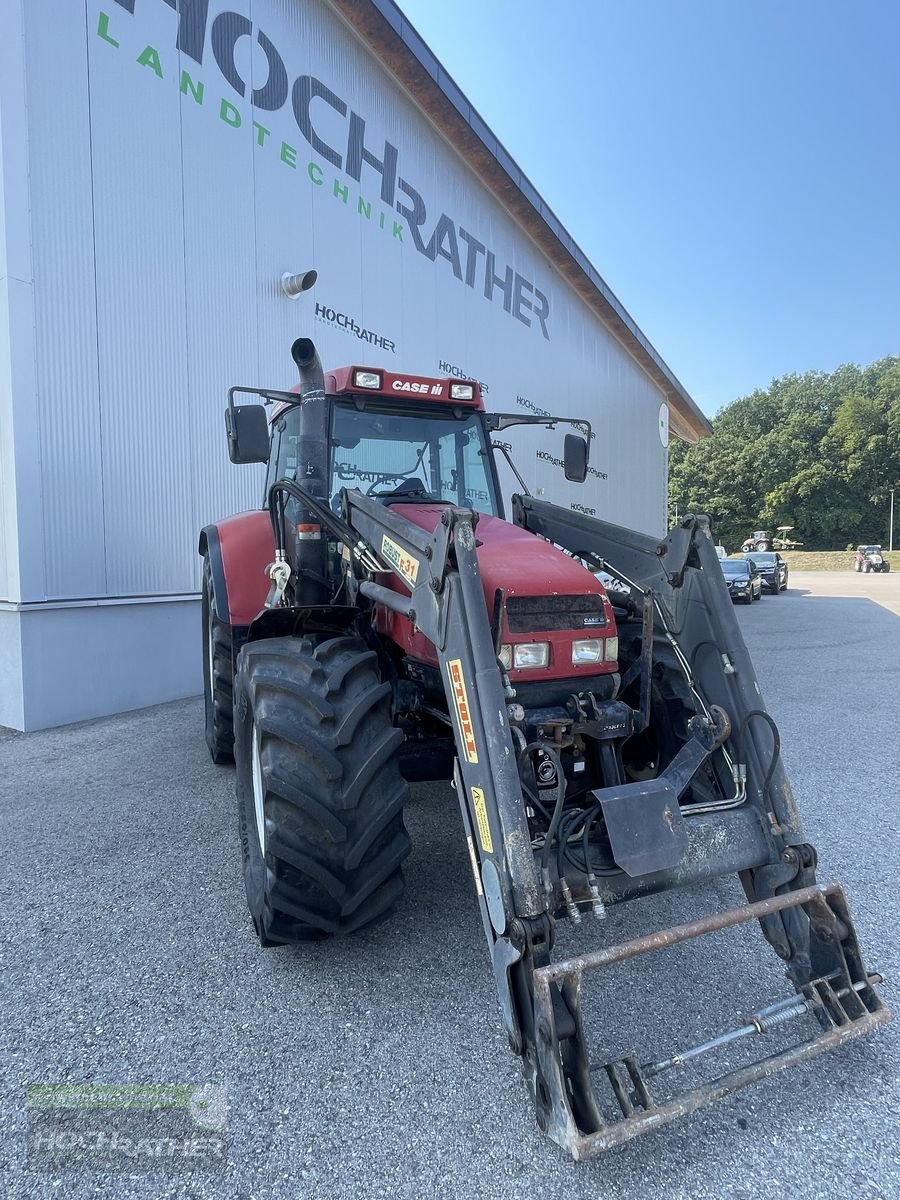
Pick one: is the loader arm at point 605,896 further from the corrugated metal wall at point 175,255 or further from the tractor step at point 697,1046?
the corrugated metal wall at point 175,255

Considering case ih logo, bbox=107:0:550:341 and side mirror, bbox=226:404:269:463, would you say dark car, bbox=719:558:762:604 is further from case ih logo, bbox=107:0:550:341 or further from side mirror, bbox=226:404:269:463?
side mirror, bbox=226:404:269:463

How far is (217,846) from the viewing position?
12.3 ft

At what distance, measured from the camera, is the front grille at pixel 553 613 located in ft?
8.77

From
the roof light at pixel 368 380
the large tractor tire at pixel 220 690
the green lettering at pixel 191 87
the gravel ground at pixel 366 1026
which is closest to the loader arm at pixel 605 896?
the gravel ground at pixel 366 1026

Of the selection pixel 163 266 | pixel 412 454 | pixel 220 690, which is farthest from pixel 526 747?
pixel 163 266

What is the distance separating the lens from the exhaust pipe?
143 inches

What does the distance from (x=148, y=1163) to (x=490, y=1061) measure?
0.95 meters

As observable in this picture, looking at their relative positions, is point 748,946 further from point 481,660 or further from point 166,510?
point 166,510

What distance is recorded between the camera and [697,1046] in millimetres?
1925

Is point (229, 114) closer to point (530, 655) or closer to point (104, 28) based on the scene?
point (104, 28)

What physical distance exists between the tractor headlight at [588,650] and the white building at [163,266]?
16.7 ft

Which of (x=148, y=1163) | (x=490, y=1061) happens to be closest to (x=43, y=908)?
(x=148, y=1163)

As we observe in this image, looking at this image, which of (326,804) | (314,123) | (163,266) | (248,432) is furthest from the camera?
(314,123)

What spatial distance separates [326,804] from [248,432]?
2.00 m
